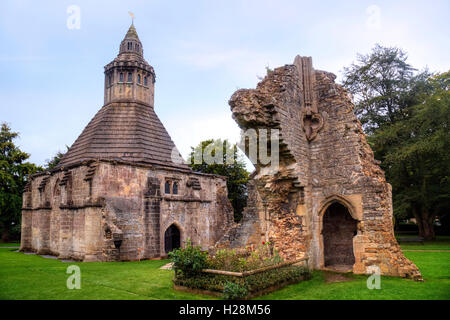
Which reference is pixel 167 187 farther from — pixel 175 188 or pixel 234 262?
pixel 234 262

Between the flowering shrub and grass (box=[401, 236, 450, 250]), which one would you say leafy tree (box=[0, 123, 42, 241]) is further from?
grass (box=[401, 236, 450, 250])

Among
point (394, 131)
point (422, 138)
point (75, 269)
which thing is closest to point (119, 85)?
point (75, 269)

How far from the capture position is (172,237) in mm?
23344

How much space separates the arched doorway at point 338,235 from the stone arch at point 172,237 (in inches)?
449

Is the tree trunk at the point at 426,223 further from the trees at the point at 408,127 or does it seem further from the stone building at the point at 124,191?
the stone building at the point at 124,191

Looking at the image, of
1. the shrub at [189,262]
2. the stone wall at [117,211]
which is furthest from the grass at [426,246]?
the shrub at [189,262]

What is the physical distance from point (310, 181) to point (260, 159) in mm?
2316

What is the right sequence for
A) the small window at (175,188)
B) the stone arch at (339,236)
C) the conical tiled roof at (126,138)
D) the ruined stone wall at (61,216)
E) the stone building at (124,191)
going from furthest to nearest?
1. the small window at (175,188)
2. the conical tiled roof at (126,138)
3. the stone building at (124,191)
4. the ruined stone wall at (61,216)
5. the stone arch at (339,236)

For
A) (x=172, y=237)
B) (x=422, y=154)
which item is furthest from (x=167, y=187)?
(x=422, y=154)

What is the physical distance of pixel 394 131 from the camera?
2723 centimetres

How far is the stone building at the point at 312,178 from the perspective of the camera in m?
11.6

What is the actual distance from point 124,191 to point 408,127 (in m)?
22.1
